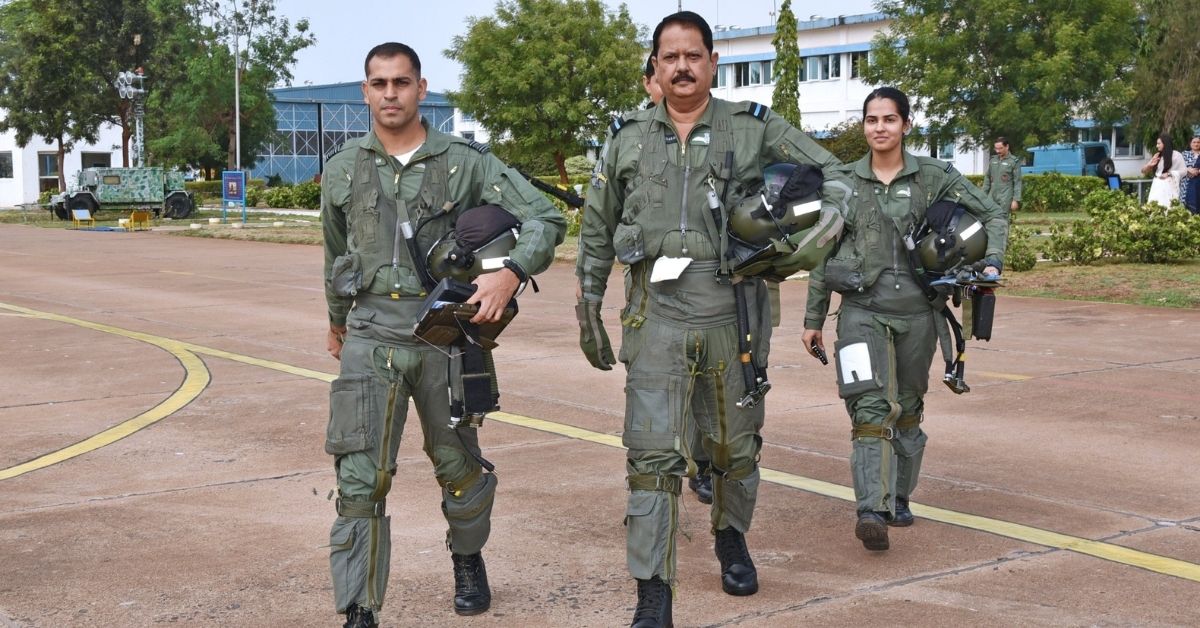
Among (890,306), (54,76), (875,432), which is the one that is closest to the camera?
(875,432)

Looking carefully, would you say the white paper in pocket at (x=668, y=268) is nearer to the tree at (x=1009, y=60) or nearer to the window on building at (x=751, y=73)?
the tree at (x=1009, y=60)

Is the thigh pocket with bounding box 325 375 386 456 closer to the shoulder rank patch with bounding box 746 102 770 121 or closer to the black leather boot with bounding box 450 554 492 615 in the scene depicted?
→ the black leather boot with bounding box 450 554 492 615

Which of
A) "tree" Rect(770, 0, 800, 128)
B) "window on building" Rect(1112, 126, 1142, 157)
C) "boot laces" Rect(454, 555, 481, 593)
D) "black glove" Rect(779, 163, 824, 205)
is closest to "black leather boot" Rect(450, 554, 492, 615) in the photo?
"boot laces" Rect(454, 555, 481, 593)

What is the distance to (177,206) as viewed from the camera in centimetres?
4175

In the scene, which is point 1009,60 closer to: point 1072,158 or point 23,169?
point 1072,158

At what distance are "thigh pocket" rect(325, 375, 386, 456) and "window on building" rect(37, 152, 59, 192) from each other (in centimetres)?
7594

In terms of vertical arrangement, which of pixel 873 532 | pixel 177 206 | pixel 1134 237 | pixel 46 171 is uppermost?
pixel 46 171

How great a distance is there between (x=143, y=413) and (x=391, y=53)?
5.05m

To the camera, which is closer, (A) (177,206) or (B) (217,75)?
(A) (177,206)

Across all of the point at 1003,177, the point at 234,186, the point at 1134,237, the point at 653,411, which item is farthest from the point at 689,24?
the point at 234,186

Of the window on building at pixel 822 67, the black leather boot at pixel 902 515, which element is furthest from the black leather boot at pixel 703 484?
the window on building at pixel 822 67

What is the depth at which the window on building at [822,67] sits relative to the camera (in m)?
69.9

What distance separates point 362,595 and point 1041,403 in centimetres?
588

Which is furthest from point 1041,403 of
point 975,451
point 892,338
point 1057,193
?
point 1057,193
